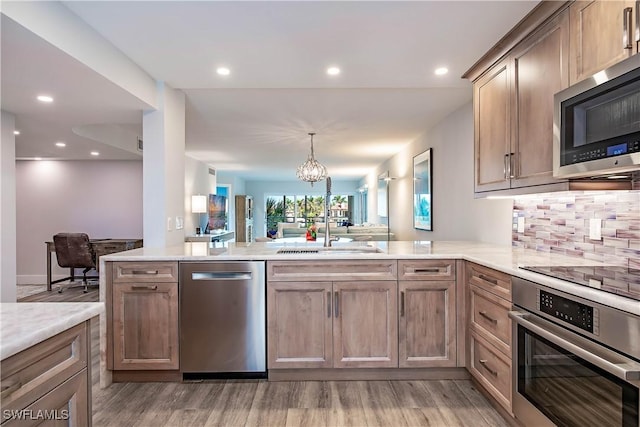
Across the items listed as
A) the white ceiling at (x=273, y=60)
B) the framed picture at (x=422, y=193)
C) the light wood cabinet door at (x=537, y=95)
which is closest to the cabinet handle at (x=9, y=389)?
the white ceiling at (x=273, y=60)

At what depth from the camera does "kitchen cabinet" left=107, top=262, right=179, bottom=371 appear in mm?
2533

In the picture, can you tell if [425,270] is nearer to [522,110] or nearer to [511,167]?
[511,167]

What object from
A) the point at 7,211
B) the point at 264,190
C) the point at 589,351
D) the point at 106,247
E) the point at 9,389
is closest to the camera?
the point at 9,389

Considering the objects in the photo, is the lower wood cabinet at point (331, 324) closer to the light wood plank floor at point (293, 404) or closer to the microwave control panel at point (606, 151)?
the light wood plank floor at point (293, 404)

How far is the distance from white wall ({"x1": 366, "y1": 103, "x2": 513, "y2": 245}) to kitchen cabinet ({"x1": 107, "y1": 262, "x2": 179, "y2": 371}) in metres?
2.61

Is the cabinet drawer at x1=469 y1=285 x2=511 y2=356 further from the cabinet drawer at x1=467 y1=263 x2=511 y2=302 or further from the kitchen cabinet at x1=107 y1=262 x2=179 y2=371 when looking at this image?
the kitchen cabinet at x1=107 y1=262 x2=179 y2=371

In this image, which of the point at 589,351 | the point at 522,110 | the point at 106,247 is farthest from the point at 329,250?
the point at 106,247

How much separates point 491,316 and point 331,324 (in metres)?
1.01

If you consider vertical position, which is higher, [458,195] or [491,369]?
[458,195]

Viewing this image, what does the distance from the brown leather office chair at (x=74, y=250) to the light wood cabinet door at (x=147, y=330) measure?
12.1 ft

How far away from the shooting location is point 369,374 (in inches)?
102

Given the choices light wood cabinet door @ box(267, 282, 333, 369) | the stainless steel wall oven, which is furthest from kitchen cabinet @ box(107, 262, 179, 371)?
the stainless steel wall oven

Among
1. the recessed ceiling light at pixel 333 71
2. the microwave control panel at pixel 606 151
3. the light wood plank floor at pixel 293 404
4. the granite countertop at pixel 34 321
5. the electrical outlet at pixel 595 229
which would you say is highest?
the recessed ceiling light at pixel 333 71

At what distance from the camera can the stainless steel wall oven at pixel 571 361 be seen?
47.4 inches
